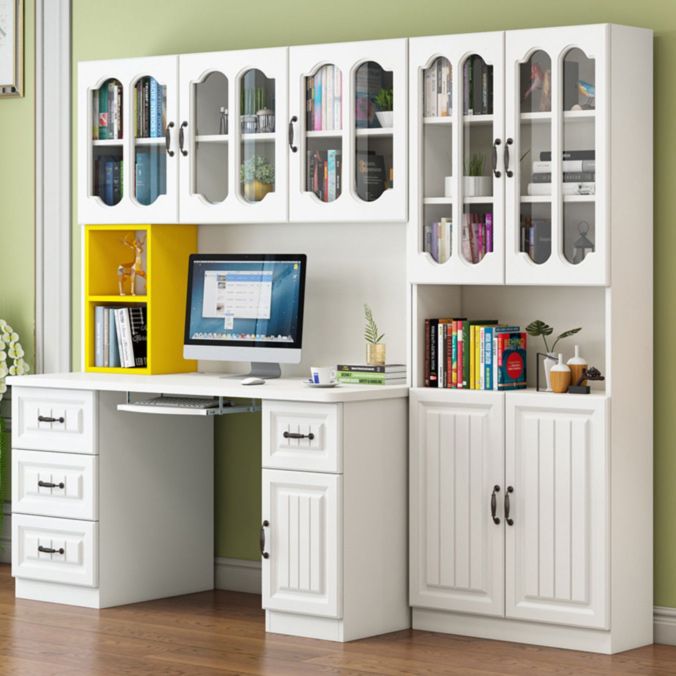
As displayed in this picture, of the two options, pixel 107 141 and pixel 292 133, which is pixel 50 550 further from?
pixel 292 133

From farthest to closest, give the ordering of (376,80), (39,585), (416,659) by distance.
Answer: (39,585)
(376,80)
(416,659)

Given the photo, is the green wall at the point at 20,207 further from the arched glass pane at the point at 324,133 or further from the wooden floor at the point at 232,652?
the arched glass pane at the point at 324,133

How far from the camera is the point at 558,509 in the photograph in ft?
14.1

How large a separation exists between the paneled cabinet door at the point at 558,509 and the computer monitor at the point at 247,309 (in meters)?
0.87

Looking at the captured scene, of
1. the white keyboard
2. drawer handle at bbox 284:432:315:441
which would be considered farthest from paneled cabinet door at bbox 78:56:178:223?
drawer handle at bbox 284:432:315:441

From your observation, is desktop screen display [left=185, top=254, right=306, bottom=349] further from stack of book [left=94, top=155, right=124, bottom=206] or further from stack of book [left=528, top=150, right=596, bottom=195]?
stack of book [left=528, top=150, right=596, bottom=195]

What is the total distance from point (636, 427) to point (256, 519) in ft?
5.03

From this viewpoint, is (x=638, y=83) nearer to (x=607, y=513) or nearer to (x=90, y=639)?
(x=607, y=513)

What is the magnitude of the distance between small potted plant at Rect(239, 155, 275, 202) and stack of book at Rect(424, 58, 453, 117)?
0.61m

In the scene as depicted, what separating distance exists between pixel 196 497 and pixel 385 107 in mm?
1615

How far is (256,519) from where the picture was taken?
5156mm

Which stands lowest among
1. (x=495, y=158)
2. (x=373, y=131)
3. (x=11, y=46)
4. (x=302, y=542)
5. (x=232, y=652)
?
(x=232, y=652)

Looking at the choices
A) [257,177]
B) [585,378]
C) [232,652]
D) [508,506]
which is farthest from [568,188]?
[232,652]

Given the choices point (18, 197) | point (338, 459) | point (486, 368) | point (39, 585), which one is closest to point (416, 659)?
point (338, 459)
